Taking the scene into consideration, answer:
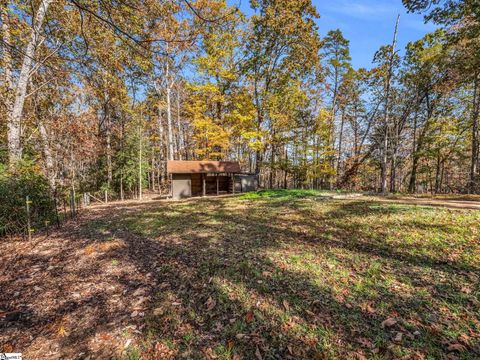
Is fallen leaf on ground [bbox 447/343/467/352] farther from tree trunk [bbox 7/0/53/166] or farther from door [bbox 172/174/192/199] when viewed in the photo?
door [bbox 172/174/192/199]

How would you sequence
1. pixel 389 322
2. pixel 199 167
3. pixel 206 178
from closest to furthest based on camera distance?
1. pixel 389 322
2. pixel 199 167
3. pixel 206 178

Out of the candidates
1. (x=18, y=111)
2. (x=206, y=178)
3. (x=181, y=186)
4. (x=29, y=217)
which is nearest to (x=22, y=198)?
(x=29, y=217)

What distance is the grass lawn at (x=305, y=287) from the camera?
8.23ft

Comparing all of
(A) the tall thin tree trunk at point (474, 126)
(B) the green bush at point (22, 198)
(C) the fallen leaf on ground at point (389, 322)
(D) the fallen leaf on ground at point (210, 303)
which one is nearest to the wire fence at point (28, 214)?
(B) the green bush at point (22, 198)

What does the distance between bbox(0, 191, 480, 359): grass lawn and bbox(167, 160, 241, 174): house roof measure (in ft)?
34.9

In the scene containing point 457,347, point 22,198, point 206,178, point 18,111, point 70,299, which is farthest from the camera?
point 206,178

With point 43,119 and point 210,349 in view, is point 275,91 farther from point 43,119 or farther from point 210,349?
point 210,349

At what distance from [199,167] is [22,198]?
12.1m

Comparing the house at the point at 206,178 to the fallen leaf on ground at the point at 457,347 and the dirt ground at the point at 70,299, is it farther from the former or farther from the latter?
the fallen leaf on ground at the point at 457,347

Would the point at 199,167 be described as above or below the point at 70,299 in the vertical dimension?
above

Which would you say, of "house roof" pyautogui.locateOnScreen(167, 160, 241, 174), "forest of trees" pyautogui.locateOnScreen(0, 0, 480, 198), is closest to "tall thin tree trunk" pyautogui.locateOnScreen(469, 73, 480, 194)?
"forest of trees" pyautogui.locateOnScreen(0, 0, 480, 198)

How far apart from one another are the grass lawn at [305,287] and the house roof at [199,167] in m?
10.6

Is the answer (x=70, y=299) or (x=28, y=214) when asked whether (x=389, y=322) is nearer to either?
(x=70, y=299)

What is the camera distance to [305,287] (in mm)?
3537
